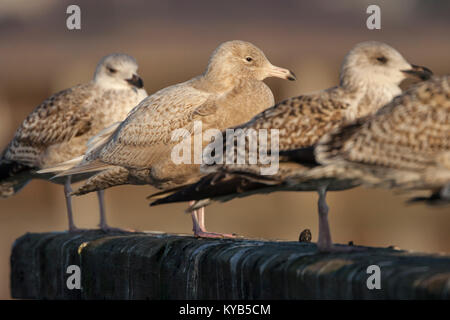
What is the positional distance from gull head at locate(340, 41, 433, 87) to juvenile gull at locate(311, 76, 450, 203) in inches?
25.0

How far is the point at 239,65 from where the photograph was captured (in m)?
8.80

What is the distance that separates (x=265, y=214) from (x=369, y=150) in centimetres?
1672

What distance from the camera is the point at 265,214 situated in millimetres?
23031

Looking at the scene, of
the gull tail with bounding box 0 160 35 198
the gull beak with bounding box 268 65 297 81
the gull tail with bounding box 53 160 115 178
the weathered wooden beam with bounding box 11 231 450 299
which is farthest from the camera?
the gull tail with bounding box 0 160 35 198

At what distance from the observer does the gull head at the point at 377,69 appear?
23.3 feet

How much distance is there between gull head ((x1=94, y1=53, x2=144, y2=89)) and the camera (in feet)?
34.9

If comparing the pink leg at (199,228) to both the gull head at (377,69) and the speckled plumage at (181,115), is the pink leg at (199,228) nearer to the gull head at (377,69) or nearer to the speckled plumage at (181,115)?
the speckled plumage at (181,115)

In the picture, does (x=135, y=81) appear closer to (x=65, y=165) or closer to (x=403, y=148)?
(x=65, y=165)

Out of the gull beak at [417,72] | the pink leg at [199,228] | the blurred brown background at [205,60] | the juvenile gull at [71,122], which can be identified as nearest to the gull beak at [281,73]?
the pink leg at [199,228]

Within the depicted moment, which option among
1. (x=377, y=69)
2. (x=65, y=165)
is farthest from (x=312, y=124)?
(x=65, y=165)

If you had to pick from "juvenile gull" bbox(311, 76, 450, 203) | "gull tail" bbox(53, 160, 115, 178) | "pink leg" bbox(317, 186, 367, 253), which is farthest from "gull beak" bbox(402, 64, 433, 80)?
"gull tail" bbox(53, 160, 115, 178)

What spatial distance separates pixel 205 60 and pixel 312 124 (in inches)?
812

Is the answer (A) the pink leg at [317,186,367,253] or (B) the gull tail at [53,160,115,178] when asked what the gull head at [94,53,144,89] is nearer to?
(B) the gull tail at [53,160,115,178]
